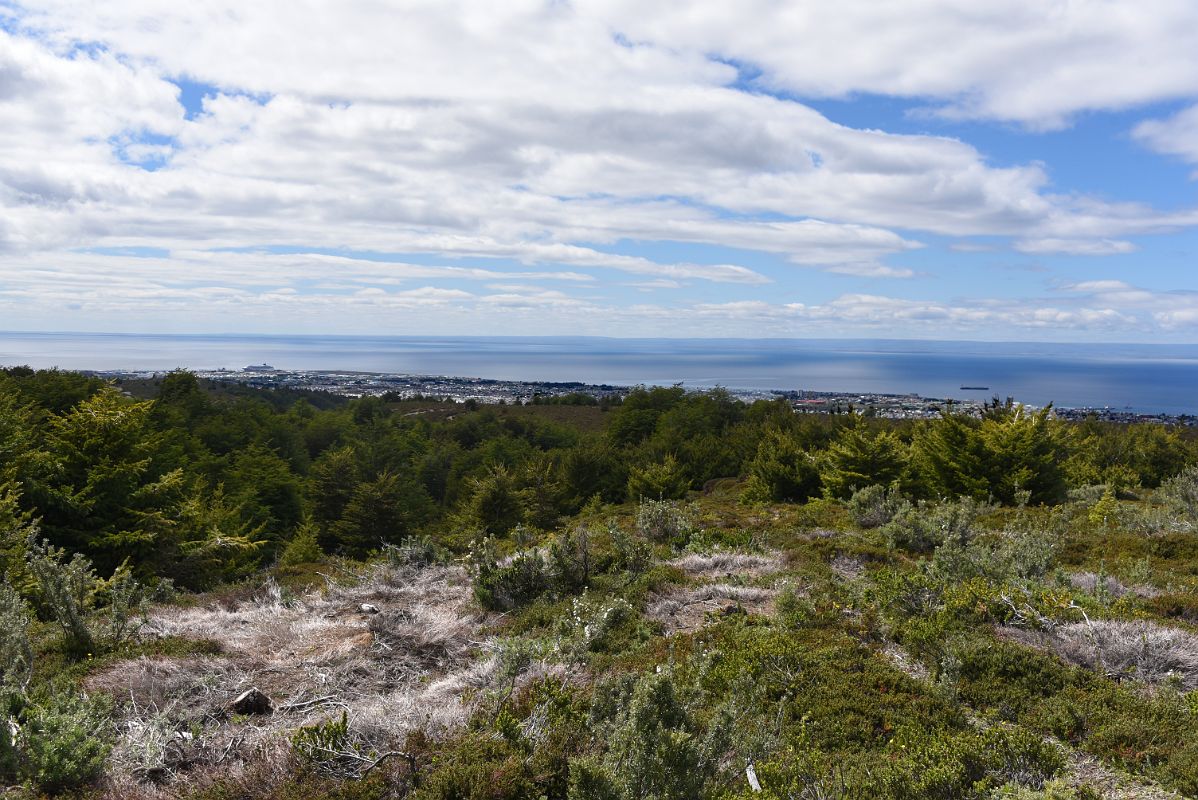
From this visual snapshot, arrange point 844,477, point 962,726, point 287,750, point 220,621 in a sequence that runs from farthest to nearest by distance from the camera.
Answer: point 844,477 → point 220,621 → point 962,726 → point 287,750

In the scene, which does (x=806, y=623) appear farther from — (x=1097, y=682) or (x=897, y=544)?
(x=897, y=544)

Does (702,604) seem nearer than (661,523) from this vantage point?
Yes

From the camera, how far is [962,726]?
4887 millimetres

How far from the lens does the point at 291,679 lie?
19.4ft

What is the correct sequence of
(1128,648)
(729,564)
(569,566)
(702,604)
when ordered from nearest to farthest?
1. (1128,648)
2. (702,604)
3. (569,566)
4. (729,564)

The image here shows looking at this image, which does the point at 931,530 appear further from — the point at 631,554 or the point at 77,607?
the point at 77,607

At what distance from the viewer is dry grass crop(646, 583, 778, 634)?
25.0 feet

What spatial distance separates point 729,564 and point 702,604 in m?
2.02

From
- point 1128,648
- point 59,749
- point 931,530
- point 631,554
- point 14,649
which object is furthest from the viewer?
point 931,530

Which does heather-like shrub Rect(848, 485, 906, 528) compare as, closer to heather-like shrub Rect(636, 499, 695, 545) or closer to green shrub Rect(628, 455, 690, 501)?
heather-like shrub Rect(636, 499, 695, 545)

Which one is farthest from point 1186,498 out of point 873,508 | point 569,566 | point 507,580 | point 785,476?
point 507,580

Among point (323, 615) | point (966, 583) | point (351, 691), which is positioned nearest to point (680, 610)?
point (966, 583)

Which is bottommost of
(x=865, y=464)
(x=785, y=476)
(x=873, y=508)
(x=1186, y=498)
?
(x=785, y=476)

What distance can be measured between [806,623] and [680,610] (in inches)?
62.0
